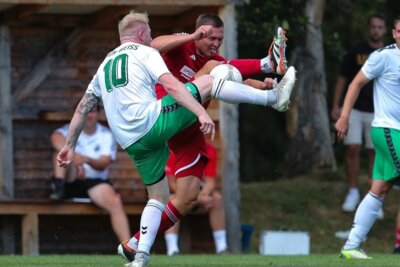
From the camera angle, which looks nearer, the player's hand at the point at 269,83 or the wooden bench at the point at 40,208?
the player's hand at the point at 269,83

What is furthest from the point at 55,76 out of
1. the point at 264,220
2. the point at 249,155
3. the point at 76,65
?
the point at 249,155

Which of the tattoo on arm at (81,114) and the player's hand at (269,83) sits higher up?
the player's hand at (269,83)

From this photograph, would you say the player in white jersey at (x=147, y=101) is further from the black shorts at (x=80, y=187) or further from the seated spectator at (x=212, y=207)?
the black shorts at (x=80, y=187)

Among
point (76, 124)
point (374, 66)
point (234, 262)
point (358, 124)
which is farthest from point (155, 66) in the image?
point (358, 124)

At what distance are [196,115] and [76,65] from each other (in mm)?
7888

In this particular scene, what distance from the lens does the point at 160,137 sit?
1116 centimetres

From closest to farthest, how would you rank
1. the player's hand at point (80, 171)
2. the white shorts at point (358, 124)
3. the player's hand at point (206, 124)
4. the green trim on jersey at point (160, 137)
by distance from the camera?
the player's hand at point (206, 124) → the green trim on jersey at point (160, 137) → the player's hand at point (80, 171) → the white shorts at point (358, 124)

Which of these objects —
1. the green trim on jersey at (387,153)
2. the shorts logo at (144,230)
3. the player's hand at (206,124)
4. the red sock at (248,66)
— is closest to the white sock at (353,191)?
the green trim on jersey at (387,153)

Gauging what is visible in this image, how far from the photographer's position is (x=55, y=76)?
1850 cm

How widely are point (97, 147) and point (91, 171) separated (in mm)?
308

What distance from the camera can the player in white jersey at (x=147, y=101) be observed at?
11.1 metres

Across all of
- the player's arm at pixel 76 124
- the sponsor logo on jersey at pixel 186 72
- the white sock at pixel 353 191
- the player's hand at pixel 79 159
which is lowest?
the white sock at pixel 353 191

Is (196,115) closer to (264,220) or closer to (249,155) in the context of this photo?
(264,220)

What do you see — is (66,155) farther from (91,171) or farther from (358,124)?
(358,124)
